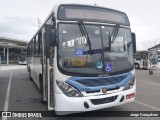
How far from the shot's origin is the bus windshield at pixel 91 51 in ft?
19.9

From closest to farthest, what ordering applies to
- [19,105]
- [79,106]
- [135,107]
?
[79,106], [135,107], [19,105]

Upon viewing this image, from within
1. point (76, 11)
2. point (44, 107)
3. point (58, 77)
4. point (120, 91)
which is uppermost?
point (76, 11)

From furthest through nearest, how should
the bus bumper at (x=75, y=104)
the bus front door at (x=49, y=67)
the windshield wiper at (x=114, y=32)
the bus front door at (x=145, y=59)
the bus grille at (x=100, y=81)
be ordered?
1. the bus front door at (x=145, y=59)
2. the windshield wiper at (x=114, y=32)
3. the bus front door at (x=49, y=67)
4. the bus grille at (x=100, y=81)
5. the bus bumper at (x=75, y=104)

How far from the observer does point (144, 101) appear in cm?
899

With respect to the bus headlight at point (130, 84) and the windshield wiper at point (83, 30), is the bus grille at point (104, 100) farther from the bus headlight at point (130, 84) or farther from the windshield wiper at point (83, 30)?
the windshield wiper at point (83, 30)

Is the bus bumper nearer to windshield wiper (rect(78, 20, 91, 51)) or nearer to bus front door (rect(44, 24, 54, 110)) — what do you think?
bus front door (rect(44, 24, 54, 110))

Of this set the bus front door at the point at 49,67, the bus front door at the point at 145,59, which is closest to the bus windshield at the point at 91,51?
the bus front door at the point at 49,67

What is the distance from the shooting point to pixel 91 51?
625cm

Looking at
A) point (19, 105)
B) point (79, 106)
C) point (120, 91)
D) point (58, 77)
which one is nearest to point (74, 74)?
point (58, 77)

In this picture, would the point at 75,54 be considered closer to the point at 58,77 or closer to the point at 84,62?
the point at 84,62

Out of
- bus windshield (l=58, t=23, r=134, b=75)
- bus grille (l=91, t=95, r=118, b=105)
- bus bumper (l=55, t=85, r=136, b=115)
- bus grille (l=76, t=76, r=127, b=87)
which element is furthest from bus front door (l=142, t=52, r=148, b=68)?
bus bumper (l=55, t=85, r=136, b=115)

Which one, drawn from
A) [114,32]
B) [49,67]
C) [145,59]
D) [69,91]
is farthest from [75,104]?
[145,59]

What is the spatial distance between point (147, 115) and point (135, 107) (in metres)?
1.03

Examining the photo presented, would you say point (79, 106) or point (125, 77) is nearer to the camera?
point (79, 106)
